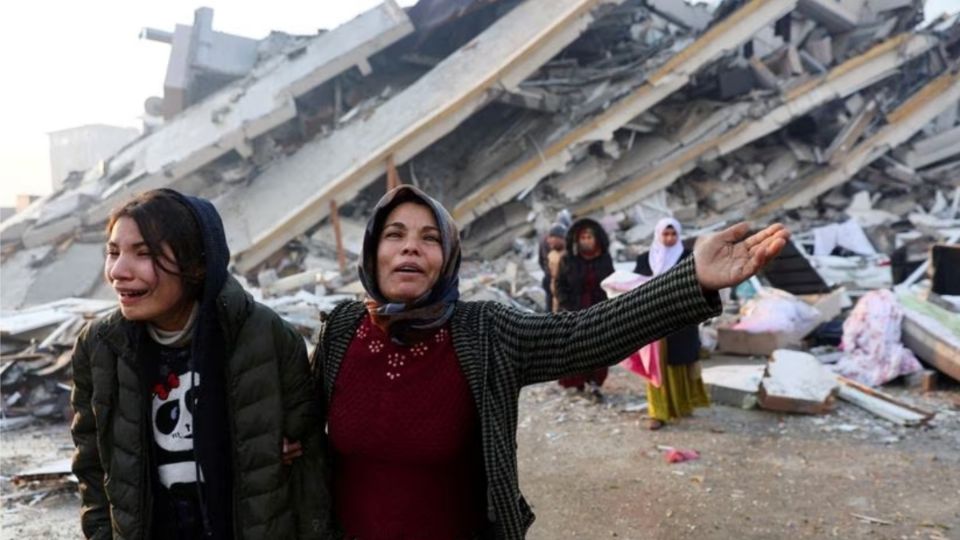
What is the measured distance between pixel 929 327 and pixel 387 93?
9.41m

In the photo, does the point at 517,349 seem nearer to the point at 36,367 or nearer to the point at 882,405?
the point at 882,405

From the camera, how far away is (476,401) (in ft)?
4.46

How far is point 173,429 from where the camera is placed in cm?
142

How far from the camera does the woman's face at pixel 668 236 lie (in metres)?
4.82

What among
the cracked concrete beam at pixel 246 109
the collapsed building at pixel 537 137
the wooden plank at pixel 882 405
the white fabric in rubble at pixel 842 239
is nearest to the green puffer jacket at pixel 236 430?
the wooden plank at pixel 882 405

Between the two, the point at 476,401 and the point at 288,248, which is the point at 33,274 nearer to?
the point at 288,248

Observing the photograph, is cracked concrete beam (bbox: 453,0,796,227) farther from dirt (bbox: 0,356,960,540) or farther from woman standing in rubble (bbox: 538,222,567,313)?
dirt (bbox: 0,356,960,540)

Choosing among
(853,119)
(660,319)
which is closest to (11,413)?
(660,319)

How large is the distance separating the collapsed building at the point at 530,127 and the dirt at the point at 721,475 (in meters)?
5.32

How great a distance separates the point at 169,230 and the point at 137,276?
0.12m

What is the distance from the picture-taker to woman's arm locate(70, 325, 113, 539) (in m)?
1.43

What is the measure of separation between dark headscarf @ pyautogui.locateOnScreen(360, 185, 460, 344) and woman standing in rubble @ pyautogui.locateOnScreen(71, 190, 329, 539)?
246 mm

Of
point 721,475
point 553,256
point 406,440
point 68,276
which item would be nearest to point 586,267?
point 553,256

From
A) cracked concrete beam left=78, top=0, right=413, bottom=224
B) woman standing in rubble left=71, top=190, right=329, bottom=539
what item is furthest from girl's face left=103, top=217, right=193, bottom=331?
cracked concrete beam left=78, top=0, right=413, bottom=224
